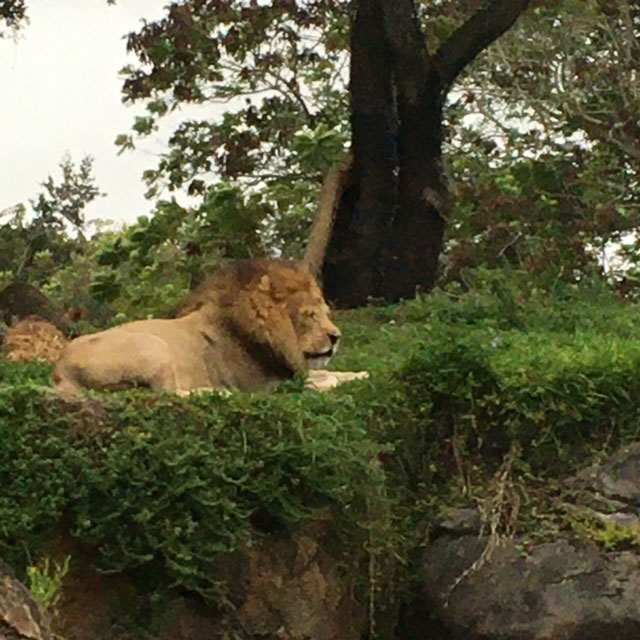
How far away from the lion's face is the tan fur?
232cm

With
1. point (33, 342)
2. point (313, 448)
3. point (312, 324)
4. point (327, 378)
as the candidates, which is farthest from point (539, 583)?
point (33, 342)

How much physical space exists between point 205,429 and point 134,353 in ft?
2.11

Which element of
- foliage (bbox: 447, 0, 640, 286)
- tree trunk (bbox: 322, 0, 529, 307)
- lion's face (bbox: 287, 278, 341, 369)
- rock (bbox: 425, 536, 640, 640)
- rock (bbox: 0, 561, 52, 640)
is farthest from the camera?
foliage (bbox: 447, 0, 640, 286)

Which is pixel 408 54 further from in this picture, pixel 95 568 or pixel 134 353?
pixel 95 568

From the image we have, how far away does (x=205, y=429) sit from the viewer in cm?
464

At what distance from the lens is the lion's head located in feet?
18.3

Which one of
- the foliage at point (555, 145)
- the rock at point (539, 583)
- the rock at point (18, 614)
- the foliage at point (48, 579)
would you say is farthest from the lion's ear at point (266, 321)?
the foliage at point (555, 145)

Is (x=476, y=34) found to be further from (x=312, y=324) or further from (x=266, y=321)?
(x=266, y=321)

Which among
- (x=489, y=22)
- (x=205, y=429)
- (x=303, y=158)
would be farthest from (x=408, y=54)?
(x=205, y=429)

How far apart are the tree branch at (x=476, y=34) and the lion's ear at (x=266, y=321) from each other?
4.79 metres

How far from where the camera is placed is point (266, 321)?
5.59m

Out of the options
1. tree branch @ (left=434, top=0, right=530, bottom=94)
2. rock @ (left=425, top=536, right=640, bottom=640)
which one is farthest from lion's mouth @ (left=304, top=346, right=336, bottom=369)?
tree branch @ (left=434, top=0, right=530, bottom=94)

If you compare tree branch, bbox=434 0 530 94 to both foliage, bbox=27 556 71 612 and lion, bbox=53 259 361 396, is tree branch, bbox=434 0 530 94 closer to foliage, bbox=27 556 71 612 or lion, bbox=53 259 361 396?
lion, bbox=53 259 361 396

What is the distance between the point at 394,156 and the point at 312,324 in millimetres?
4575
